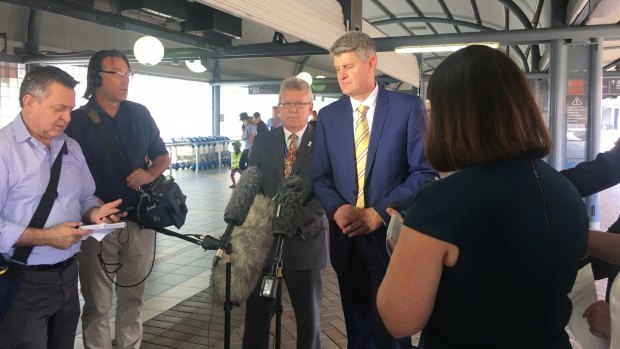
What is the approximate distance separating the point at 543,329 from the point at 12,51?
38.9 ft

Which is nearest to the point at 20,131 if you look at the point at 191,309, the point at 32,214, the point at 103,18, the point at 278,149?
the point at 32,214

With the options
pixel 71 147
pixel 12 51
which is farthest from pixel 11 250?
pixel 12 51

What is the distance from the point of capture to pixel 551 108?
6.81 meters

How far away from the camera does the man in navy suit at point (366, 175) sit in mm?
2279

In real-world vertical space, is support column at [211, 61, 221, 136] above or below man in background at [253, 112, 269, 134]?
above

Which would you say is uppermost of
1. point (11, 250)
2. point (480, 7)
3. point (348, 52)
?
point (480, 7)

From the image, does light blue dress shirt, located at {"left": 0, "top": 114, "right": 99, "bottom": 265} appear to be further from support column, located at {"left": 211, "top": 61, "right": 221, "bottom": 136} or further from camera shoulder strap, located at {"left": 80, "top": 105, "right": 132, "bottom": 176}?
support column, located at {"left": 211, "top": 61, "right": 221, "bottom": 136}

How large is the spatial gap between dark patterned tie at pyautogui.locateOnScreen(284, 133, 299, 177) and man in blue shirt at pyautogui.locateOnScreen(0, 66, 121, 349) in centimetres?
113

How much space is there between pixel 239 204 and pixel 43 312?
1.02 metres

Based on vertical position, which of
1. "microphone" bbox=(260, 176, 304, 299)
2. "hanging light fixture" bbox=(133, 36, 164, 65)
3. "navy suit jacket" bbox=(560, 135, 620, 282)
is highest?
"hanging light fixture" bbox=(133, 36, 164, 65)

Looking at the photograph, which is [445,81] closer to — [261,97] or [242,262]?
[242,262]

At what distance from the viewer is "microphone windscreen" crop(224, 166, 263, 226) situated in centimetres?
202

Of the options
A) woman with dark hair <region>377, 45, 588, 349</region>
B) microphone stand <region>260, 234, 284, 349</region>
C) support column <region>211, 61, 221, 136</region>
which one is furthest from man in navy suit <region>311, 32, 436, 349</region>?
support column <region>211, 61, 221, 136</region>

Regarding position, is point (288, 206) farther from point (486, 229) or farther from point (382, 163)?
point (486, 229)
